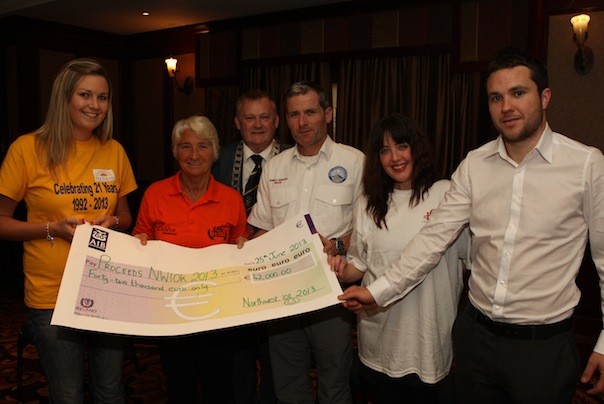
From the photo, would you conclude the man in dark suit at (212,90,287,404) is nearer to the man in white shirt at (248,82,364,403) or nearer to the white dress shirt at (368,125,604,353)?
the man in white shirt at (248,82,364,403)

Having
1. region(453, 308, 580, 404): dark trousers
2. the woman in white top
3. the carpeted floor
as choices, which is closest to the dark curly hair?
the woman in white top

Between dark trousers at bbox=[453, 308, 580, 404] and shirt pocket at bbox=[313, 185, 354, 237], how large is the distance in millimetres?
Answer: 775

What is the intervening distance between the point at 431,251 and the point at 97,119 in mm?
1394

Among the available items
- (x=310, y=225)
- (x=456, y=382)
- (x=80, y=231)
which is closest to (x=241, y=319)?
(x=310, y=225)

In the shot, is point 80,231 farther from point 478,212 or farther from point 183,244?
point 478,212

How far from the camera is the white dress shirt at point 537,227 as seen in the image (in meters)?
1.69

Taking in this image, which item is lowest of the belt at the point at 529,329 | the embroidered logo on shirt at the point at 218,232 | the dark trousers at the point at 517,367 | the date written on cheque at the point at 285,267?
the dark trousers at the point at 517,367

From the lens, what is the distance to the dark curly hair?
7.03ft

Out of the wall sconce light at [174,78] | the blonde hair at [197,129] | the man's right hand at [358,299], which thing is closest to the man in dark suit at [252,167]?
the blonde hair at [197,129]

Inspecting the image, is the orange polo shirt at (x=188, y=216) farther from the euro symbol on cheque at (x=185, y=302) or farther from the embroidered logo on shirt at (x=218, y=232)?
the euro symbol on cheque at (x=185, y=302)

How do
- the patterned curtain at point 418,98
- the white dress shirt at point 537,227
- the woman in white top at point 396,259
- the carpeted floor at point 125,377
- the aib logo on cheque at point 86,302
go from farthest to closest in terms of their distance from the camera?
the patterned curtain at point 418,98 → the carpeted floor at point 125,377 → the woman in white top at point 396,259 → the aib logo on cheque at point 86,302 → the white dress shirt at point 537,227

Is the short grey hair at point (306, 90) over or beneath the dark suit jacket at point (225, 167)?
over

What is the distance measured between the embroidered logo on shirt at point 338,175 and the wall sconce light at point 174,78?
5.87m

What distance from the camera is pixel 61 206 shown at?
2.01m
